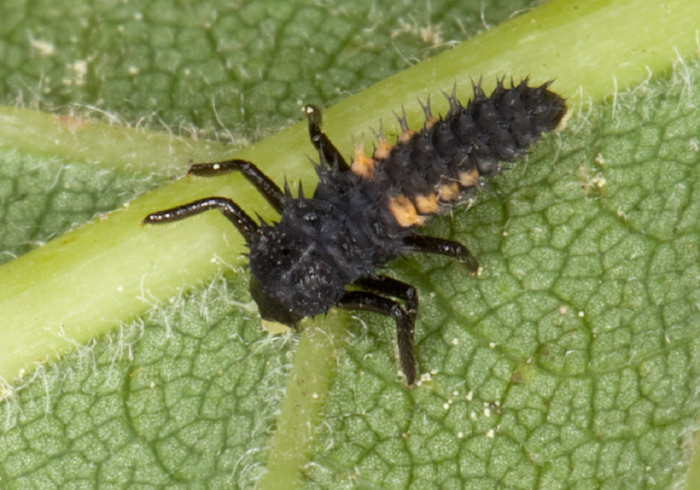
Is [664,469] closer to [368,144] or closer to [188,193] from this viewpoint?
[368,144]

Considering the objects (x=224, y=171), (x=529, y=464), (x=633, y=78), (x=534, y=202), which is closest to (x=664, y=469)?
(x=529, y=464)

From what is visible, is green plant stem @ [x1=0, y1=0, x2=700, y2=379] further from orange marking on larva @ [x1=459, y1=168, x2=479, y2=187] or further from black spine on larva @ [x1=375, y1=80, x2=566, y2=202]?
orange marking on larva @ [x1=459, y1=168, x2=479, y2=187]

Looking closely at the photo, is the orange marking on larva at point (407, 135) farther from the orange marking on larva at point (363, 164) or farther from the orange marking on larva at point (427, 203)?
the orange marking on larva at point (427, 203)

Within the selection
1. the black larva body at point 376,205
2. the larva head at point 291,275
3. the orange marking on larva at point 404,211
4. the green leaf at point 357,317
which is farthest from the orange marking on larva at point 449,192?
the larva head at point 291,275

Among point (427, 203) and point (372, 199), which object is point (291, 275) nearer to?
point (372, 199)

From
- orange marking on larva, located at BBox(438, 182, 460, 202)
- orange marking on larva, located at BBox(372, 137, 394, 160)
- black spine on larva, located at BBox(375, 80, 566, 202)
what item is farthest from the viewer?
orange marking on larva, located at BBox(372, 137, 394, 160)

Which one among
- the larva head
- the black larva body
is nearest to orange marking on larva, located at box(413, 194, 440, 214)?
the black larva body

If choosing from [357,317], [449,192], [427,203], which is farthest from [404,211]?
[357,317]
